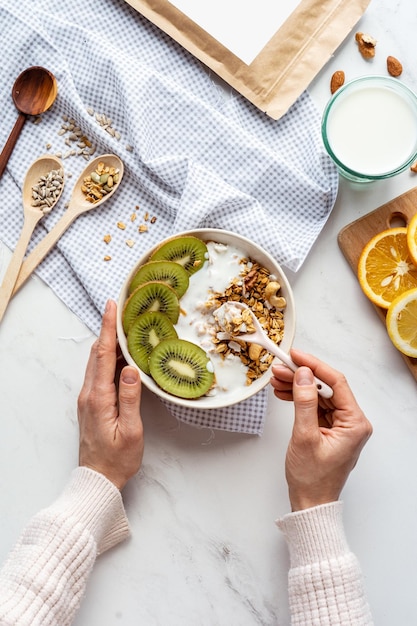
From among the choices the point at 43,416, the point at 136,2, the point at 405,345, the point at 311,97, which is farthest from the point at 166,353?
the point at 136,2

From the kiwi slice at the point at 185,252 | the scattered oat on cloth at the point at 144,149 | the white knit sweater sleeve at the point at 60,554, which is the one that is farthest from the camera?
the scattered oat on cloth at the point at 144,149

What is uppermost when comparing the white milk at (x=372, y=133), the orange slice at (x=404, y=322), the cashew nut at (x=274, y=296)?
the white milk at (x=372, y=133)

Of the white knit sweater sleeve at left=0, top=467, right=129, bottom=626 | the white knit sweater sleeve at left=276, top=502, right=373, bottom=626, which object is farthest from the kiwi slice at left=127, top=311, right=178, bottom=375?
the white knit sweater sleeve at left=276, top=502, right=373, bottom=626

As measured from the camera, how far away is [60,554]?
55.0 inches

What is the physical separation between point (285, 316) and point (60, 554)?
68 centimetres

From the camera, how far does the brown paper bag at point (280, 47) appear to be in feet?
5.16

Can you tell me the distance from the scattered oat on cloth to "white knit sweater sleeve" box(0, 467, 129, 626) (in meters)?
0.26

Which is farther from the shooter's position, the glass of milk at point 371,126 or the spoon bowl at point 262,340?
the glass of milk at point 371,126

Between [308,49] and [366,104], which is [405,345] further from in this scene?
[308,49]

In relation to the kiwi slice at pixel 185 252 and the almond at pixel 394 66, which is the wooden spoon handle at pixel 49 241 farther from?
the almond at pixel 394 66

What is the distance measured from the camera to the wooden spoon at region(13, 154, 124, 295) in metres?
1.57

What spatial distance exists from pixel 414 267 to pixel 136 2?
0.90 m

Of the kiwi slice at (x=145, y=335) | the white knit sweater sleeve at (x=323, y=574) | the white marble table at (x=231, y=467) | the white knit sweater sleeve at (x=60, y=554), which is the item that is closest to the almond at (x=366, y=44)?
the white marble table at (x=231, y=467)

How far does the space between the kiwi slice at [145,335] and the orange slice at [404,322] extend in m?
0.49
